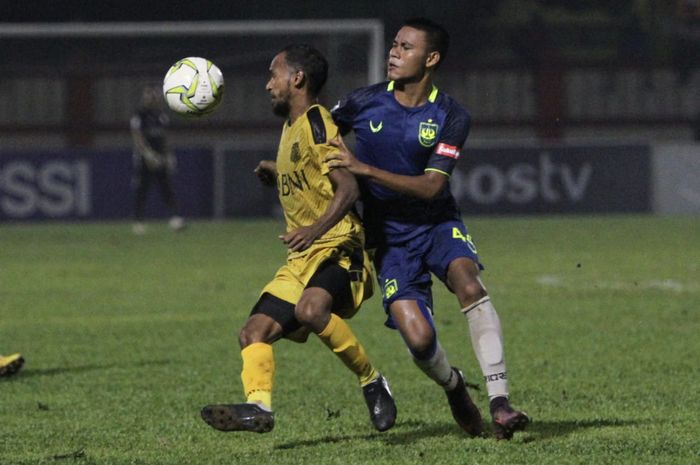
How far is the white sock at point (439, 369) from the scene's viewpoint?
705cm

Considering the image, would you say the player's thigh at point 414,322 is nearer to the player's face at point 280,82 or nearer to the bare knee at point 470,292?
the bare knee at point 470,292

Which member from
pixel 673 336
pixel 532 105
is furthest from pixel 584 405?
pixel 532 105

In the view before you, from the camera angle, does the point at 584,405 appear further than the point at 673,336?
No

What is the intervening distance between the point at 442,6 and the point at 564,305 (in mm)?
22884

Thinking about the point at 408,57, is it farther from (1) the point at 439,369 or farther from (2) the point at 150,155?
(2) the point at 150,155

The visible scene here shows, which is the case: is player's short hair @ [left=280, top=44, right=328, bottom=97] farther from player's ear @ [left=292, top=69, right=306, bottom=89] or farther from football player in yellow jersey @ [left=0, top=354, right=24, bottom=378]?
football player in yellow jersey @ [left=0, top=354, right=24, bottom=378]

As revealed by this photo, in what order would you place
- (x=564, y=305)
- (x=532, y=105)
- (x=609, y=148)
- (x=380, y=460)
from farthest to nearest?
(x=532, y=105) < (x=609, y=148) < (x=564, y=305) < (x=380, y=460)

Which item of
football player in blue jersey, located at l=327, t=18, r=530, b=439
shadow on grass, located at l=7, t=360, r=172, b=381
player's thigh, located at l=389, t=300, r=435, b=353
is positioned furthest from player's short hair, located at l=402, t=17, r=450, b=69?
shadow on grass, located at l=7, t=360, r=172, b=381

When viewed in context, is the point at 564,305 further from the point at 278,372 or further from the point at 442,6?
the point at 442,6

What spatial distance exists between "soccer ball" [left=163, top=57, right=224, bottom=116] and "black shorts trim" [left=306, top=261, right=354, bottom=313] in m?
1.04

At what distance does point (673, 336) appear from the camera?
11117 millimetres

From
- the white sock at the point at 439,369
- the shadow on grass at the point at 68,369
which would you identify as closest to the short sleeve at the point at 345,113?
the white sock at the point at 439,369

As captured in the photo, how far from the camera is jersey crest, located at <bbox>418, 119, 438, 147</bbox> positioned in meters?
7.09

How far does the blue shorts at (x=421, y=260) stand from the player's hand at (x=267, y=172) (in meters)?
0.67
